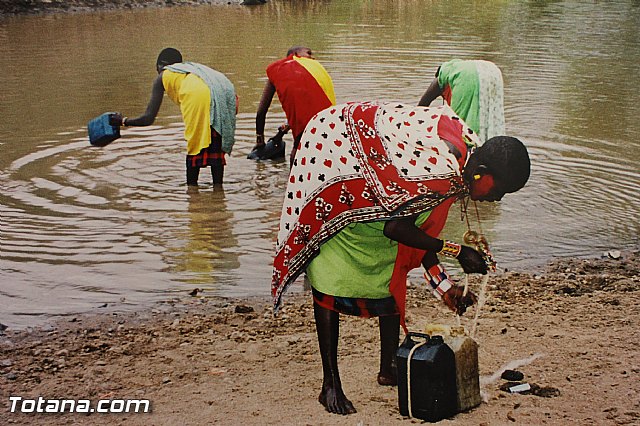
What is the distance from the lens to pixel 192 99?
7773mm

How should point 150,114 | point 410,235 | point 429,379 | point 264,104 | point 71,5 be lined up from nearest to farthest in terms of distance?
1. point 410,235
2. point 429,379
3. point 150,114
4. point 264,104
5. point 71,5

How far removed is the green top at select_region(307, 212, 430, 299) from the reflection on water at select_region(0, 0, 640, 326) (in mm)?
2089

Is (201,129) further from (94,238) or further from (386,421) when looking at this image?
(386,421)

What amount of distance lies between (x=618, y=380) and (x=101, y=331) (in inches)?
107

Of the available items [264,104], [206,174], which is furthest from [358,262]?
[206,174]

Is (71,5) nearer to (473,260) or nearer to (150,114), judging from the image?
(150,114)

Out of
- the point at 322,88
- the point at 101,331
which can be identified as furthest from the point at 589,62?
the point at 101,331

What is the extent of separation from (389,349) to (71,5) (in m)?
24.2

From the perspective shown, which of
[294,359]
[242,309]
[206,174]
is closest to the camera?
[294,359]

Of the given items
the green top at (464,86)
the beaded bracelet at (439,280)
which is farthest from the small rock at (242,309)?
the green top at (464,86)

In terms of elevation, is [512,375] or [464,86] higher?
[464,86]

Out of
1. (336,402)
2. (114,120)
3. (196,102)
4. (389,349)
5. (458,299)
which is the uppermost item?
(196,102)

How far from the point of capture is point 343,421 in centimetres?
392

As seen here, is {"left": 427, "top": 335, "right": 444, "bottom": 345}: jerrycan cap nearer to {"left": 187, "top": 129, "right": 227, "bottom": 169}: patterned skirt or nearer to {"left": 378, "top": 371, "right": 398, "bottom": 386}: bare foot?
{"left": 378, "top": 371, "right": 398, "bottom": 386}: bare foot
